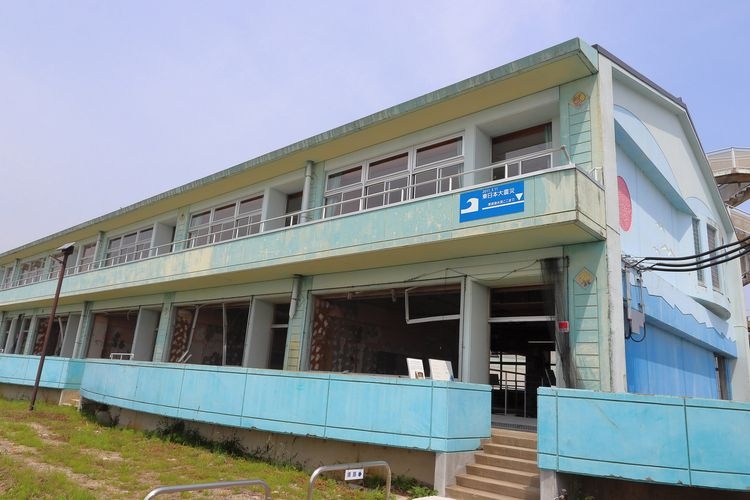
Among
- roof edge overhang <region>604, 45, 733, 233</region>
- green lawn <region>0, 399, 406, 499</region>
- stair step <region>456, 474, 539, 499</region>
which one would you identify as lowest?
green lawn <region>0, 399, 406, 499</region>

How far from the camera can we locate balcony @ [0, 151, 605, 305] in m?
9.48

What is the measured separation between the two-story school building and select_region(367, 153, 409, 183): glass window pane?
119 mm

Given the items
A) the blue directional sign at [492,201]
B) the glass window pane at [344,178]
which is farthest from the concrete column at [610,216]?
the glass window pane at [344,178]

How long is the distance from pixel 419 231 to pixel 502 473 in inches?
197

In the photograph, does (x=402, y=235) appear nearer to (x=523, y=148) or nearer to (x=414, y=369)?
(x=414, y=369)

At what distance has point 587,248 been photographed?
33.0 feet

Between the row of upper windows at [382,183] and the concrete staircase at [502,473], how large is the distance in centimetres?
537

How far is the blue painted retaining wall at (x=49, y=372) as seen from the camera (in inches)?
735

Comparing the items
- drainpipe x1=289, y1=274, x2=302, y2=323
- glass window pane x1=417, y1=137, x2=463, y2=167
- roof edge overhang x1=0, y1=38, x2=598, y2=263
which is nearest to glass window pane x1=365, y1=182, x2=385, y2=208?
roof edge overhang x1=0, y1=38, x2=598, y2=263

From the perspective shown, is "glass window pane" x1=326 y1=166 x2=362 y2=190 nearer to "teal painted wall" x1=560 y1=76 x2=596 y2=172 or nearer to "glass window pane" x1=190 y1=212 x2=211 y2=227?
"teal painted wall" x1=560 y1=76 x2=596 y2=172

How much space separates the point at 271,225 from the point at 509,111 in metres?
8.87

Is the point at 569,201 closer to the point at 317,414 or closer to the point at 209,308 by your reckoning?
the point at 317,414

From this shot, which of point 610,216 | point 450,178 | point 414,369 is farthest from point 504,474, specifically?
point 450,178

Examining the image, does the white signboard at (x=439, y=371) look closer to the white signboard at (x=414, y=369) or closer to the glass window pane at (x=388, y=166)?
the white signboard at (x=414, y=369)
